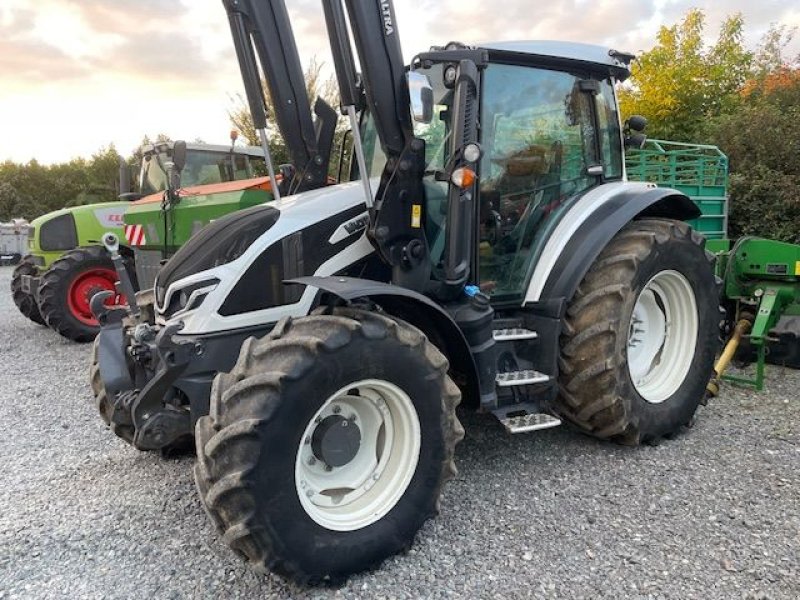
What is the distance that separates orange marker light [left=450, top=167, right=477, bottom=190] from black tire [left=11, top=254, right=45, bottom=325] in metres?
7.70

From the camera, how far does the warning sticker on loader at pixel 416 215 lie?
324cm

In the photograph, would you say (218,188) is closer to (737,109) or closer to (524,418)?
(524,418)

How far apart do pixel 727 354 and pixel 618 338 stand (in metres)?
1.93

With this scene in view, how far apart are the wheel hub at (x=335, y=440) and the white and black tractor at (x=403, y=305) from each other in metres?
A: 0.01

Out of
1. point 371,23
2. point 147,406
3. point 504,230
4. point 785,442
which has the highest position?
point 371,23

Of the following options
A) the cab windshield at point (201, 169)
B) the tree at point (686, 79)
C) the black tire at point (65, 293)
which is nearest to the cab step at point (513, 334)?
the black tire at point (65, 293)

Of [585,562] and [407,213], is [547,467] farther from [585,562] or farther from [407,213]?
[407,213]

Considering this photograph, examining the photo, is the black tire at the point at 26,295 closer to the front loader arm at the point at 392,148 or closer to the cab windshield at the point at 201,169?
the cab windshield at the point at 201,169

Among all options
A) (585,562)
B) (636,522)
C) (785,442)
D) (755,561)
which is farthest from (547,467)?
(785,442)

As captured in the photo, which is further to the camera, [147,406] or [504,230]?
[504,230]

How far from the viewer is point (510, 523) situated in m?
3.04

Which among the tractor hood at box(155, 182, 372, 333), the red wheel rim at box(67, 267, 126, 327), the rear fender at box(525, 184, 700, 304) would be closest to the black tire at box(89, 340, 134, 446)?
the tractor hood at box(155, 182, 372, 333)

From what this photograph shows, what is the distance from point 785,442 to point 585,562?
2.00m

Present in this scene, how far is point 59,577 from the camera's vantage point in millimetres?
2719
